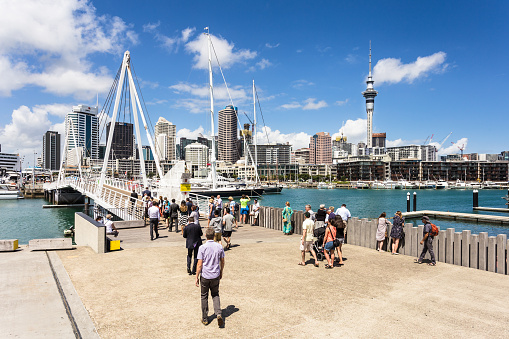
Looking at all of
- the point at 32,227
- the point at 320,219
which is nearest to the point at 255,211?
the point at 320,219

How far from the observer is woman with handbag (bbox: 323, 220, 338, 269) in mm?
10950

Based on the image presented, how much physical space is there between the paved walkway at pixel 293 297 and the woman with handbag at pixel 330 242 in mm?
315

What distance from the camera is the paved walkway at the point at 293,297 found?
21.5 feet

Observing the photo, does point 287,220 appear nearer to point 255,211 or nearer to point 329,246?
point 255,211

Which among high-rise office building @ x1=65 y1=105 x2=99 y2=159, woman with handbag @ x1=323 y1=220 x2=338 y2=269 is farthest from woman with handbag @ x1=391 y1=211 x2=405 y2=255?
high-rise office building @ x1=65 y1=105 x2=99 y2=159

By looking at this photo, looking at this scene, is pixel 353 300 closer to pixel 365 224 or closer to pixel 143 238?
pixel 365 224

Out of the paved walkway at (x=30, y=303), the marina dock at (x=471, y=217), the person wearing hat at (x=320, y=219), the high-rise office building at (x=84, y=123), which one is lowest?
the marina dock at (x=471, y=217)

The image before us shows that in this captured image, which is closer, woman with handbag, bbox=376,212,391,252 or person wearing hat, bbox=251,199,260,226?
woman with handbag, bbox=376,212,391,252

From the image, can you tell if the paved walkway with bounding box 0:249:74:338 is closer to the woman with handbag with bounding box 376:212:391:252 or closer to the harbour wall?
the woman with handbag with bounding box 376:212:391:252

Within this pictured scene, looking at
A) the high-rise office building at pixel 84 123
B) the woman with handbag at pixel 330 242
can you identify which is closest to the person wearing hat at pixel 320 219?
the woman with handbag at pixel 330 242

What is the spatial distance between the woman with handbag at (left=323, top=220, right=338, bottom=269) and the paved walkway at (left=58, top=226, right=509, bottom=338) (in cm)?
32

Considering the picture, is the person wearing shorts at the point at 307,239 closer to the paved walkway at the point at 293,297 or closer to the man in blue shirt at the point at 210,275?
the paved walkway at the point at 293,297

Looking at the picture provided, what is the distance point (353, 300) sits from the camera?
811cm

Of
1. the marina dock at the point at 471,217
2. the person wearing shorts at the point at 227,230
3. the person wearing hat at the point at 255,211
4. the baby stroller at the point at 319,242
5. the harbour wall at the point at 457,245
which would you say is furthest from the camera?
the marina dock at the point at 471,217
